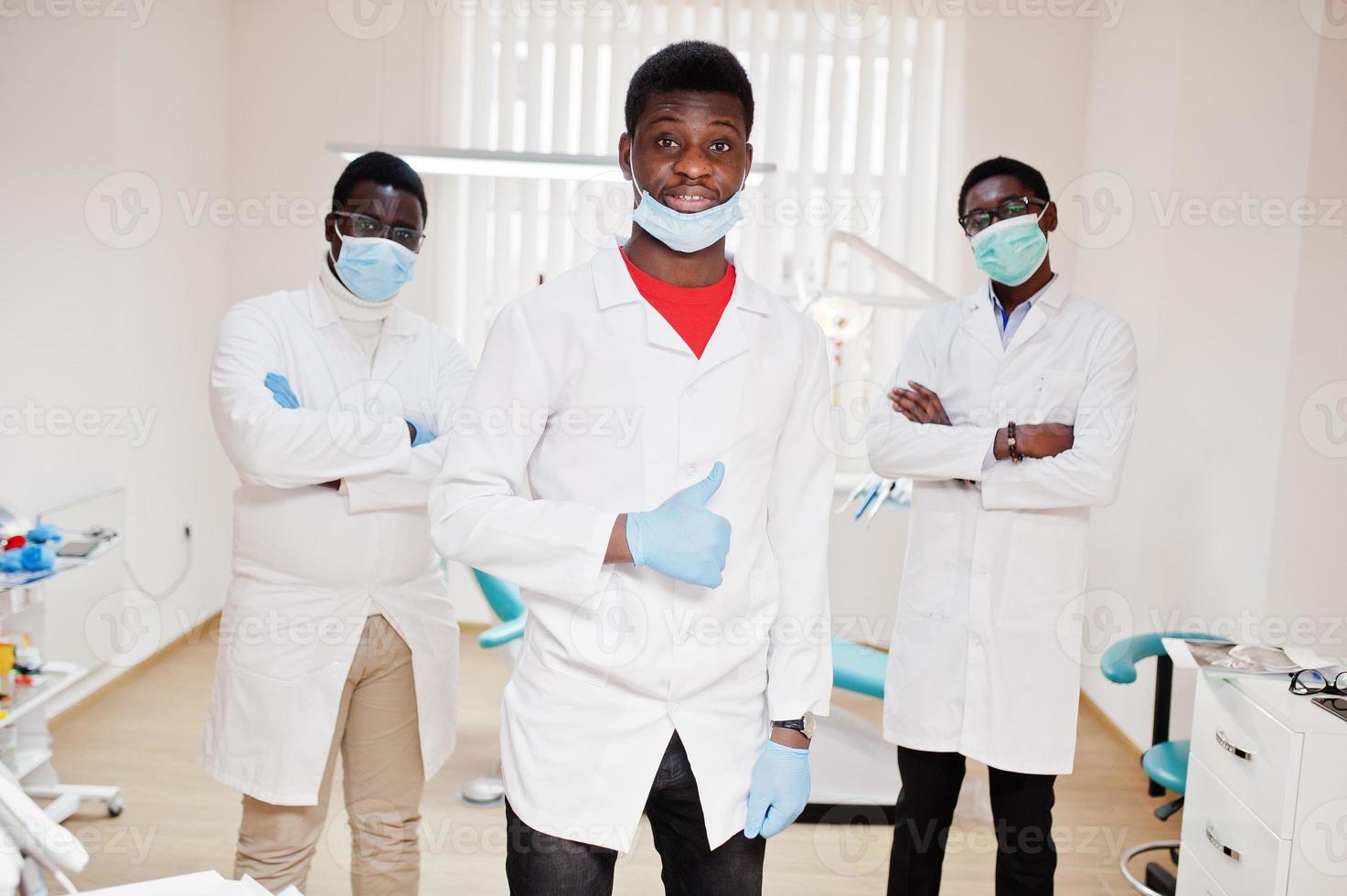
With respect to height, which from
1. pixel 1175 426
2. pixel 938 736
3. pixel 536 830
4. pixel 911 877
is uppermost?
pixel 1175 426

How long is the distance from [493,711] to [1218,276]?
281 centimetres

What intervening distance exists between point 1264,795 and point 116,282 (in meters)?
3.74

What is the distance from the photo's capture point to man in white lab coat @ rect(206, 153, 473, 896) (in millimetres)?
1930

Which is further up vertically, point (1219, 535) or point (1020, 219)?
point (1020, 219)

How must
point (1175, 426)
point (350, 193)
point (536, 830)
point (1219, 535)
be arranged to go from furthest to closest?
point (1175, 426), point (1219, 535), point (350, 193), point (536, 830)

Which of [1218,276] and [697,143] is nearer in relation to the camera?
[697,143]

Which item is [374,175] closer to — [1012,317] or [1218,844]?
[1012,317]

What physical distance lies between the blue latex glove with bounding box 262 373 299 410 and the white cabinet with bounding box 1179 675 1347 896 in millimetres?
1842

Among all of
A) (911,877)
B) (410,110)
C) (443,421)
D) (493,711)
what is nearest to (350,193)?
(443,421)

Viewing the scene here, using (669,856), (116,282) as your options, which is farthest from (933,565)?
(116,282)

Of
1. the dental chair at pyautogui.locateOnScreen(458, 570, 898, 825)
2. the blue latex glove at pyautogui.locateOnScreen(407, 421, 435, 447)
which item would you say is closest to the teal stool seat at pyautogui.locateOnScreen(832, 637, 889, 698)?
the dental chair at pyautogui.locateOnScreen(458, 570, 898, 825)

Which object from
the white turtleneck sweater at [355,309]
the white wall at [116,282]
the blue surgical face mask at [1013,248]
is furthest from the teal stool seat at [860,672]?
the white wall at [116,282]

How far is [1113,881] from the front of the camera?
2781 millimetres

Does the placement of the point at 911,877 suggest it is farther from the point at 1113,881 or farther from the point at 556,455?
the point at 556,455
